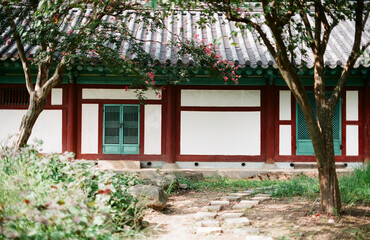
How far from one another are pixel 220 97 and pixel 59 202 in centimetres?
740

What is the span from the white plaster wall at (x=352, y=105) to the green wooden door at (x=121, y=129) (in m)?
4.92

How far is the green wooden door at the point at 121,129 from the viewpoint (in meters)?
9.77

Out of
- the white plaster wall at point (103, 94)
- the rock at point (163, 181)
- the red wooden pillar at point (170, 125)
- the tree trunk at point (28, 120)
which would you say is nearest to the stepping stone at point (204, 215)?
the rock at point (163, 181)

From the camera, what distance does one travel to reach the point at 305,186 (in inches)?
274

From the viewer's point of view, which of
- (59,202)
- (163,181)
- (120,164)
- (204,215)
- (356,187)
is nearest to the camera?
(59,202)

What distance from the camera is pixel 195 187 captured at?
7832 millimetres

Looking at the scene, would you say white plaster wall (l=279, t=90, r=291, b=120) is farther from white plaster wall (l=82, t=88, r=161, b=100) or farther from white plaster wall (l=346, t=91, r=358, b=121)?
white plaster wall (l=82, t=88, r=161, b=100)

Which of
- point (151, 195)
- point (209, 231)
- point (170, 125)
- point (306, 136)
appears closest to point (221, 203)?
point (151, 195)

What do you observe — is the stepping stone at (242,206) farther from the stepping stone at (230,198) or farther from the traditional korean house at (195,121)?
the traditional korean house at (195,121)

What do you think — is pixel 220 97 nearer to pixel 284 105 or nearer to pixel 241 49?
pixel 241 49

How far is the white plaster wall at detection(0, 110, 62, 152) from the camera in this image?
9.68 meters

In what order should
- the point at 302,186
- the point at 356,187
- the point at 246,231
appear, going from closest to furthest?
the point at 246,231 → the point at 356,187 → the point at 302,186

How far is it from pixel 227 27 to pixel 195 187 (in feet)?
17.4

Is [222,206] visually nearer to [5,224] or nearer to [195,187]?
[195,187]
